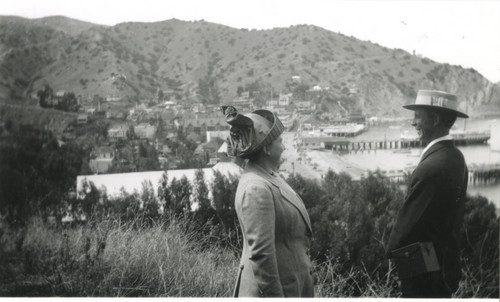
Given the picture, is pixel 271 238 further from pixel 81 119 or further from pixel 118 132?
pixel 81 119

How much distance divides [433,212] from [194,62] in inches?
205

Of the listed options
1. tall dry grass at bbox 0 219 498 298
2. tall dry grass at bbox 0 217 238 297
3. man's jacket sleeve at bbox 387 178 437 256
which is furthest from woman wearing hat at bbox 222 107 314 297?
tall dry grass at bbox 0 217 238 297

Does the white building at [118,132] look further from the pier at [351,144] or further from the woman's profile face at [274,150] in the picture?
the woman's profile face at [274,150]

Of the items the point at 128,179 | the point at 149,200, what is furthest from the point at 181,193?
the point at 128,179

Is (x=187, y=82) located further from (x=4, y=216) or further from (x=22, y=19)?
(x=4, y=216)

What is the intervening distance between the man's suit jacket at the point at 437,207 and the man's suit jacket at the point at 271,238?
611 mm

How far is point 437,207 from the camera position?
9.84 ft

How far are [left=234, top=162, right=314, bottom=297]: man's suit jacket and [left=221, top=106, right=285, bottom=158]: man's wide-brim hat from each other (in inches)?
4.0

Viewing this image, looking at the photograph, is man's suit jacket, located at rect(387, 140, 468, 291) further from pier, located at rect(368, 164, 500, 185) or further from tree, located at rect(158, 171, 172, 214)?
tree, located at rect(158, 171, 172, 214)

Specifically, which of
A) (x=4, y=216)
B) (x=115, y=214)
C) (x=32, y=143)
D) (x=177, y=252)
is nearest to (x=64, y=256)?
(x=177, y=252)

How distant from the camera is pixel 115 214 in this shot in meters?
6.37

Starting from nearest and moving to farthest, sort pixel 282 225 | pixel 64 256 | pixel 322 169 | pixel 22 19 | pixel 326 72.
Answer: pixel 282 225
pixel 64 256
pixel 22 19
pixel 322 169
pixel 326 72

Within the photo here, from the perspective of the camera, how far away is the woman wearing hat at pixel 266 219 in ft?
7.89

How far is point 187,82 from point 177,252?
3.09m
